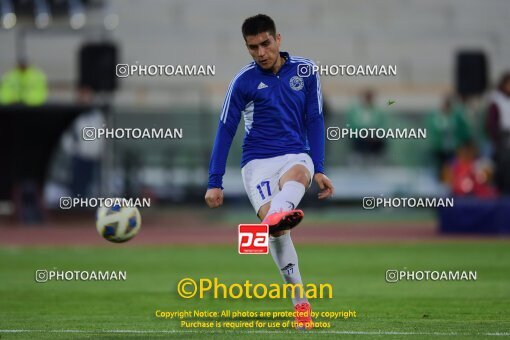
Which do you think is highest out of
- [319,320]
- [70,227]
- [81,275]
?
[319,320]

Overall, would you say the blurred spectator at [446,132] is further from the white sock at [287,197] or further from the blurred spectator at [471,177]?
the white sock at [287,197]

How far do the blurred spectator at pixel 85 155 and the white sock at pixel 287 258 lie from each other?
51.2 feet

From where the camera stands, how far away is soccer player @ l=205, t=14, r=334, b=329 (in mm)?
8656

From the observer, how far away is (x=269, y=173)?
8.73m

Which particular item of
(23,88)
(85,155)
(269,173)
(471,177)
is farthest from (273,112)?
(85,155)

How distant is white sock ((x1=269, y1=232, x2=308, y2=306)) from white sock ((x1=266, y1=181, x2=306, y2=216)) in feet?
1.42

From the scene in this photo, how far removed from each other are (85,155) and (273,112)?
1638 centimetres

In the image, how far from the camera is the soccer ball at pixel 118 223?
30.1ft

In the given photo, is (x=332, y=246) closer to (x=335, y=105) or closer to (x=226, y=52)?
(x=335, y=105)

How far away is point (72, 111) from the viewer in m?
23.9

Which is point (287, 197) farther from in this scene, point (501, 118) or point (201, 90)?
point (201, 90)

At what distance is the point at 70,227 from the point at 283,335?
52.9ft

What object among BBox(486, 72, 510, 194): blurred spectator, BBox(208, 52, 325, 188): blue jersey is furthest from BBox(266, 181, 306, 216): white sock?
BBox(486, 72, 510, 194): blurred spectator

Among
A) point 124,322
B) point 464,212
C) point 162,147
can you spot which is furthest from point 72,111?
point 124,322
